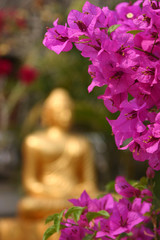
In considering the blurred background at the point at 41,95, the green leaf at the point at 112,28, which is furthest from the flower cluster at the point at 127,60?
the blurred background at the point at 41,95

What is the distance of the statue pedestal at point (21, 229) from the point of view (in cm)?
199

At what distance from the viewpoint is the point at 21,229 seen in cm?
212

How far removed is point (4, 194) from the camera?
3225 millimetres

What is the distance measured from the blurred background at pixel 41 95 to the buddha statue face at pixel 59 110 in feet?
0.38

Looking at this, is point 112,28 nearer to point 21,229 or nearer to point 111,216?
point 111,216

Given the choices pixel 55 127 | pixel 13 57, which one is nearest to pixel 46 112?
pixel 55 127

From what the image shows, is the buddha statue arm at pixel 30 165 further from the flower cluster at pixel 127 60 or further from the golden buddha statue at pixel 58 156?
the flower cluster at pixel 127 60

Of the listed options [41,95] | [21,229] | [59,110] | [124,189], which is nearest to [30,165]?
[59,110]

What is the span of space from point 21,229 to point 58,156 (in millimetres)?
552

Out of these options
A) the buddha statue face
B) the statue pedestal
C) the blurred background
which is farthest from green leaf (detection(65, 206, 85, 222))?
the buddha statue face

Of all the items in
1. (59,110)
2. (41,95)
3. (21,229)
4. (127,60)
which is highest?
(127,60)

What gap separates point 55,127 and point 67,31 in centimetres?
217

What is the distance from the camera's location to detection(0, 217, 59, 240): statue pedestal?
A: 1991 mm

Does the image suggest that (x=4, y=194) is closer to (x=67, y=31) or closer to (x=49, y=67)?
(x=49, y=67)
